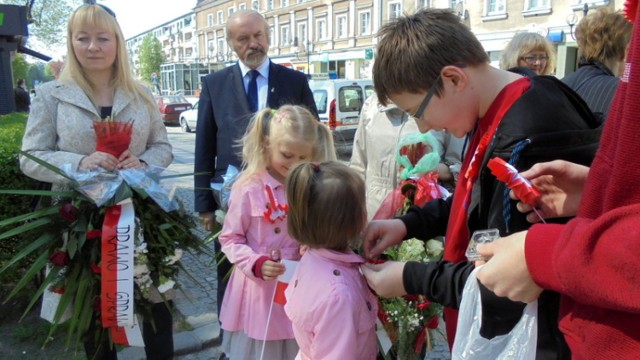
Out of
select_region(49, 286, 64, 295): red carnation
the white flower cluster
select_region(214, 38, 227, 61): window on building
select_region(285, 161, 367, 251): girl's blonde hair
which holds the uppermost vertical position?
select_region(214, 38, 227, 61): window on building

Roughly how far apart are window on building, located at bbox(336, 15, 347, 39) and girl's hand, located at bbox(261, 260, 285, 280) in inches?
1408

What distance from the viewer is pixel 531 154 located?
1.13 meters

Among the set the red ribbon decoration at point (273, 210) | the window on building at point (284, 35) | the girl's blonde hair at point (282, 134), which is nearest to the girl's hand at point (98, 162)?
the girl's blonde hair at point (282, 134)

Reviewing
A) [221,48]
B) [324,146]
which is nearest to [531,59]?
[324,146]

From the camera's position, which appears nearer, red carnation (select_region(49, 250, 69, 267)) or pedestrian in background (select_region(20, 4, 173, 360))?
red carnation (select_region(49, 250, 69, 267))

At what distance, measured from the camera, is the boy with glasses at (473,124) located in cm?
113

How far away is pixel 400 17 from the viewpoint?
1464 millimetres

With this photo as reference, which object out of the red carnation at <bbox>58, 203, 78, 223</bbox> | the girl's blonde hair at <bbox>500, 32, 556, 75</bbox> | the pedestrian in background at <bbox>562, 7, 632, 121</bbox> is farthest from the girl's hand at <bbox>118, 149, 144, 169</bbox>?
the girl's blonde hair at <bbox>500, 32, 556, 75</bbox>

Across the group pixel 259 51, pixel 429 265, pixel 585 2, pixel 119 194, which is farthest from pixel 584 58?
pixel 585 2

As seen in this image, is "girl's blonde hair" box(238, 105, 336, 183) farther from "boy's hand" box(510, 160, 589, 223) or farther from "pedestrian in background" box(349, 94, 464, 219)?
"boy's hand" box(510, 160, 589, 223)

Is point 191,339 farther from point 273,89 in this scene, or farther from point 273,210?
point 273,89

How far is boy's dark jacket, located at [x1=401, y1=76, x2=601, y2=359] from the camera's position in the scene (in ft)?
3.67

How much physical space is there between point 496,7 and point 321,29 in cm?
1800

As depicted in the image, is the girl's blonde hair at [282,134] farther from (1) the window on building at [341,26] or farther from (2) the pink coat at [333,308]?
(1) the window on building at [341,26]
